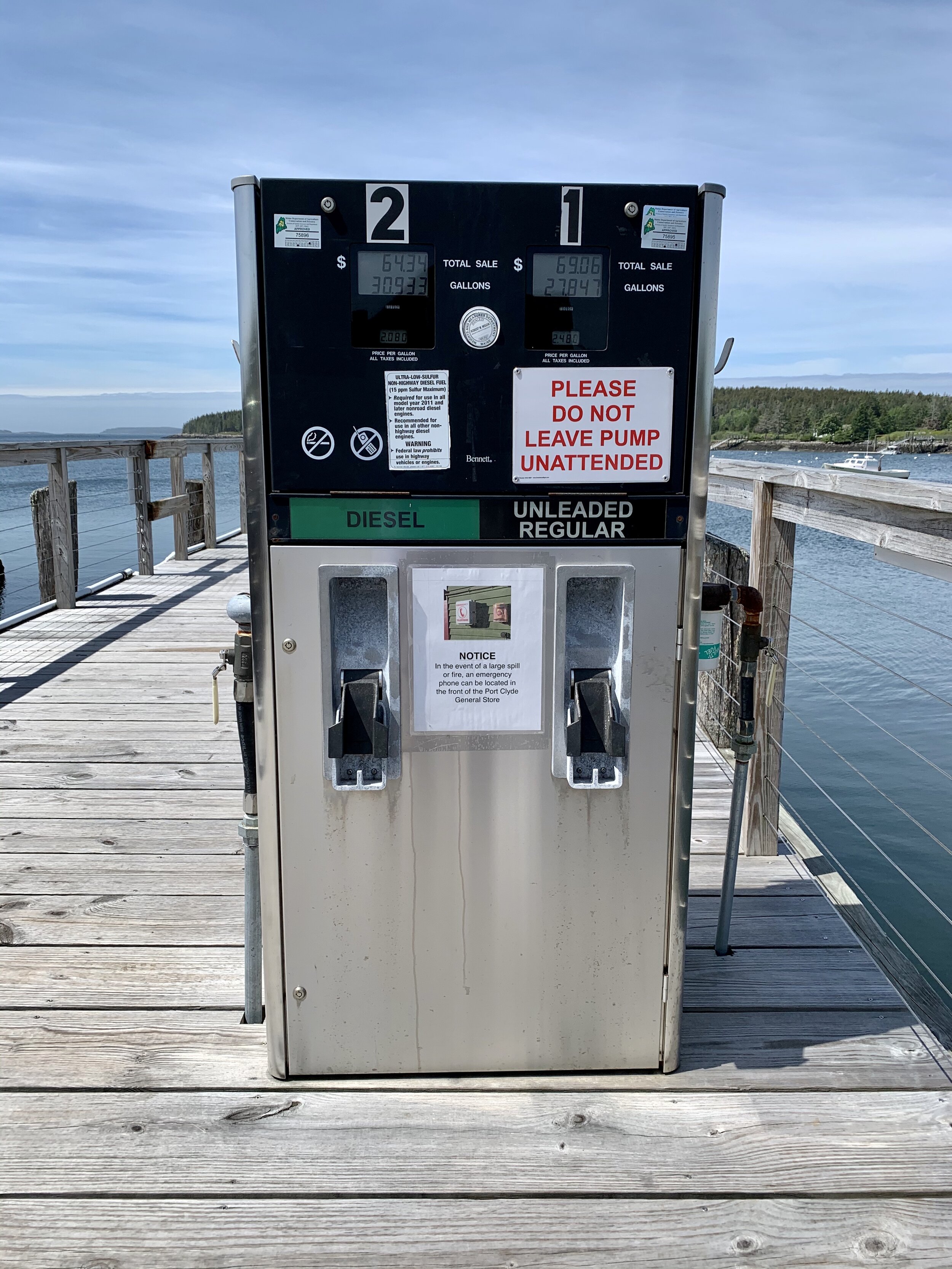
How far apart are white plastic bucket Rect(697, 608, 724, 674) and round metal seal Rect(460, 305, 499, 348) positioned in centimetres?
67

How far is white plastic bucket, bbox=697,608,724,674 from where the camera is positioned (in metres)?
1.80

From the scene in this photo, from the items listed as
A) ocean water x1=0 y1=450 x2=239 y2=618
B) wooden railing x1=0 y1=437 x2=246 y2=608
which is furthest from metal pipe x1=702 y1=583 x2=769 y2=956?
ocean water x1=0 y1=450 x2=239 y2=618

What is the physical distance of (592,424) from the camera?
161 cm

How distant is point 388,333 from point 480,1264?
148 cm

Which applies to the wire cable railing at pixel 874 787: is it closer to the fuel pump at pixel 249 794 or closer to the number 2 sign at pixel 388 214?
the fuel pump at pixel 249 794

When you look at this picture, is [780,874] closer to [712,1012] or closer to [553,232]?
[712,1012]

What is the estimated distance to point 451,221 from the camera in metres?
1.52

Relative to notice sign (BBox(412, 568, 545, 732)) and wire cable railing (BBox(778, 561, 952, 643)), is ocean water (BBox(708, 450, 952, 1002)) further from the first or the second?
notice sign (BBox(412, 568, 545, 732))

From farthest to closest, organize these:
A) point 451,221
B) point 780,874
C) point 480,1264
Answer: point 780,874 < point 451,221 < point 480,1264

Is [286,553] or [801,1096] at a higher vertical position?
[286,553]

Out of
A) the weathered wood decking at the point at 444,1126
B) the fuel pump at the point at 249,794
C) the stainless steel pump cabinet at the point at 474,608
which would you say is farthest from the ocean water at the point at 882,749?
the fuel pump at the point at 249,794

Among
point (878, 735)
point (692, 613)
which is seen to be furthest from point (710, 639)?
point (878, 735)

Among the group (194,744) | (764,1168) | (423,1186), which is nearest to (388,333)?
(423,1186)

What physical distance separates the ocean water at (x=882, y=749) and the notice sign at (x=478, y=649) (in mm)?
745
